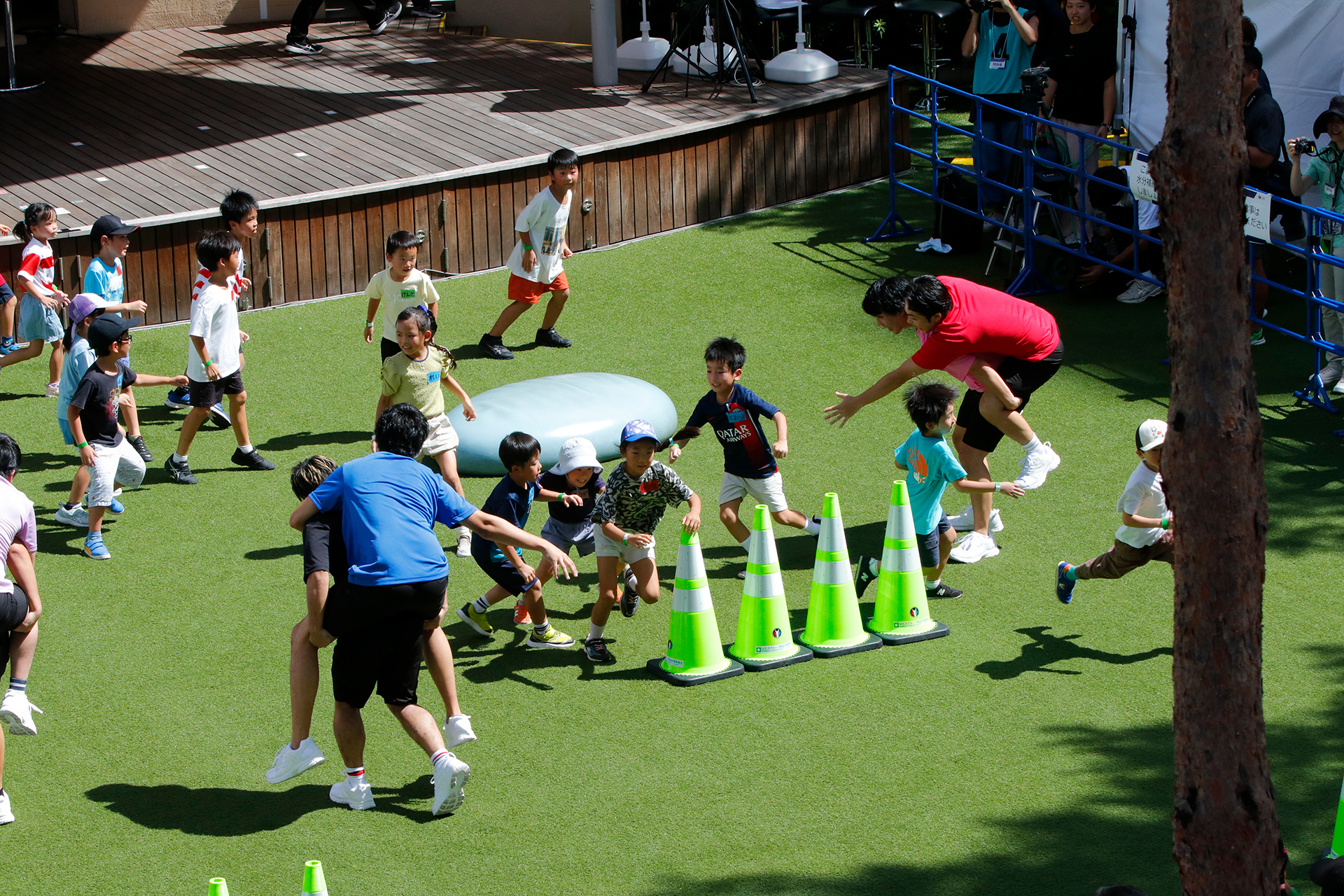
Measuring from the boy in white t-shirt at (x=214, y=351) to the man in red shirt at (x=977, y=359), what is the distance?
399 centimetres

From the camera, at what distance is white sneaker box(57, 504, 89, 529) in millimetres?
8648

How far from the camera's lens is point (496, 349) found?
11547 mm

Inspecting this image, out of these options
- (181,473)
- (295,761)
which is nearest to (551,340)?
(181,473)

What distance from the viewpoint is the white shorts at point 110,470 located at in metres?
8.26

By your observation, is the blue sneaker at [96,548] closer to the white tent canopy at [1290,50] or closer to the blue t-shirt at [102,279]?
the blue t-shirt at [102,279]

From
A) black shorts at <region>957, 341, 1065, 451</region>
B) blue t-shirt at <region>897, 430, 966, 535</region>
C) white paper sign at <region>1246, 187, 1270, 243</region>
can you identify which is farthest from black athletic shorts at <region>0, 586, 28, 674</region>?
white paper sign at <region>1246, 187, 1270, 243</region>

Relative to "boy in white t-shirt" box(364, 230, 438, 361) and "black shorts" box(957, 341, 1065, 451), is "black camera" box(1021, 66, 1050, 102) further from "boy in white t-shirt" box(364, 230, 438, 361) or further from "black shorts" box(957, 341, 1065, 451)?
"boy in white t-shirt" box(364, 230, 438, 361)

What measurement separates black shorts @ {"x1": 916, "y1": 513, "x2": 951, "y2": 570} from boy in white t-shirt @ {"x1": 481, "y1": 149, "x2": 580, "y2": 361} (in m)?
4.91

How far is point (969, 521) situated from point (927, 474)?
47.6 inches

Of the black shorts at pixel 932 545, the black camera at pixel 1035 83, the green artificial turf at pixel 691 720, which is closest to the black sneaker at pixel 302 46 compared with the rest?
the green artificial turf at pixel 691 720

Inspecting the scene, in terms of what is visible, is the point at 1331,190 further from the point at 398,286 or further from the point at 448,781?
the point at 448,781

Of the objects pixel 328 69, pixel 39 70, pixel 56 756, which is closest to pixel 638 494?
pixel 56 756

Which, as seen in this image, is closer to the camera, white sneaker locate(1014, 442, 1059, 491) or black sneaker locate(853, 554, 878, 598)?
black sneaker locate(853, 554, 878, 598)

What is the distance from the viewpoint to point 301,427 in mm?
10250
